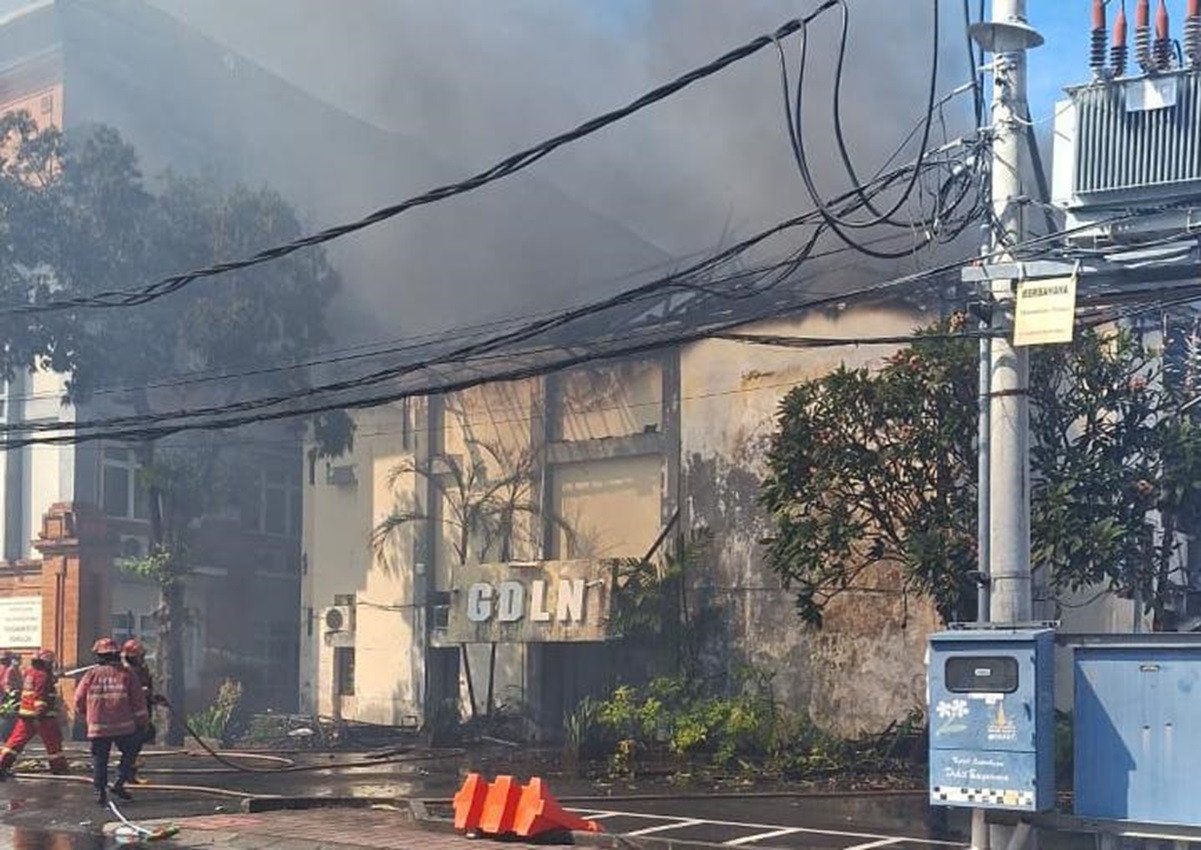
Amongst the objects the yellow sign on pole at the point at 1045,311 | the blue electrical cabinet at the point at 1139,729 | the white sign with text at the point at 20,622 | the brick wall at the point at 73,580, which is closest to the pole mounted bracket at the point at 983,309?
the yellow sign on pole at the point at 1045,311

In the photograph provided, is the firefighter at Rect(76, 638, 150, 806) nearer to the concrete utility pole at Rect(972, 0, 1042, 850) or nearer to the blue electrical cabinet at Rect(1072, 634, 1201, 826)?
the concrete utility pole at Rect(972, 0, 1042, 850)

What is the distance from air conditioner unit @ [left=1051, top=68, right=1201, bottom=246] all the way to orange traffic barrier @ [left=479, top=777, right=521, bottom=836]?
18.4ft

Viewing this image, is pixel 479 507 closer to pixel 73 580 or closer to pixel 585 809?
pixel 73 580

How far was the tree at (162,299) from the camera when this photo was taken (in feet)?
84.4

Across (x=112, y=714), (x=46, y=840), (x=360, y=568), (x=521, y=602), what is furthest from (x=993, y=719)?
(x=360, y=568)

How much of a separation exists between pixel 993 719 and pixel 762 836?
3.12 meters

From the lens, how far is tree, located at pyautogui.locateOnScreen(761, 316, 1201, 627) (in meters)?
13.9

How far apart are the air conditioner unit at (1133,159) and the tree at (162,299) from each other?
57.7ft

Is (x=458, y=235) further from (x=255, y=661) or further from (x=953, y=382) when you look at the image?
(x=953, y=382)

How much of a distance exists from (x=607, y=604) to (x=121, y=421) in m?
7.86

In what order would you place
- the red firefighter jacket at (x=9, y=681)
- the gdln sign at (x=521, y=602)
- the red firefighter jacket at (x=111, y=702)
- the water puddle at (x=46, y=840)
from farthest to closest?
the gdln sign at (x=521, y=602), the red firefighter jacket at (x=9, y=681), the red firefighter jacket at (x=111, y=702), the water puddle at (x=46, y=840)

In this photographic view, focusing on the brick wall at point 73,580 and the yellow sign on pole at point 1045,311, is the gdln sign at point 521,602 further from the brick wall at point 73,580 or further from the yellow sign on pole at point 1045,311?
the yellow sign on pole at point 1045,311

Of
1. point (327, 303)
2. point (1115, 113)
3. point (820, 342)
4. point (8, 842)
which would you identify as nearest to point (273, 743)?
point (327, 303)

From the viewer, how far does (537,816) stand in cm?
1096
